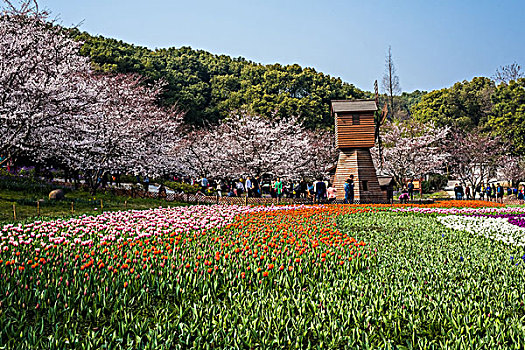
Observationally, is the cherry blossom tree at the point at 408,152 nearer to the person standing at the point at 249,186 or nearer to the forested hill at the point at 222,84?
the forested hill at the point at 222,84

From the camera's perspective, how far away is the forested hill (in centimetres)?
5247

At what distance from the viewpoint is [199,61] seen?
231ft

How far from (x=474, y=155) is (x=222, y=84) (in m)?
37.4

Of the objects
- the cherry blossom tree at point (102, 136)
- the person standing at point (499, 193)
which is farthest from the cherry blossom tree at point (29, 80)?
the person standing at point (499, 193)

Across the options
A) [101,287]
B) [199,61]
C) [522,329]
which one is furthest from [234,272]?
[199,61]

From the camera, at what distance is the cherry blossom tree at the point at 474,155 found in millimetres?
43191

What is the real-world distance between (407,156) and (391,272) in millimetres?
36548

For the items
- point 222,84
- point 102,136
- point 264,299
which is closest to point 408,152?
point 102,136

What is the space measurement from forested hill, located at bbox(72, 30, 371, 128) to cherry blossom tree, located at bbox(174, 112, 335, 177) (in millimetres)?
9096

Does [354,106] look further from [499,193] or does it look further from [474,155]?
[474,155]

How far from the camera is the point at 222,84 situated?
62.5 meters

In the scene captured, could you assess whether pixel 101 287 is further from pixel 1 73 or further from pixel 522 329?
pixel 1 73

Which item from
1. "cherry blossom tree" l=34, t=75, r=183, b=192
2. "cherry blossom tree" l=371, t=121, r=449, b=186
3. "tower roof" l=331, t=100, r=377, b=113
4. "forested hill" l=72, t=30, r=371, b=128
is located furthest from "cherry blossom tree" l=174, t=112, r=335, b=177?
"forested hill" l=72, t=30, r=371, b=128

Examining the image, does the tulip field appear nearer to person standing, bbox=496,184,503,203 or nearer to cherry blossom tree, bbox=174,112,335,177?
cherry blossom tree, bbox=174,112,335,177
